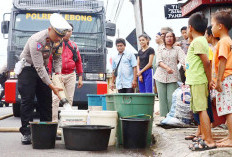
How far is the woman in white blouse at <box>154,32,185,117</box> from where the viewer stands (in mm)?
7758

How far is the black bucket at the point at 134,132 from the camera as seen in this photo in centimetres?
572

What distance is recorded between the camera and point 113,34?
437 inches

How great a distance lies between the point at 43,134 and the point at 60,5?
6053 millimetres

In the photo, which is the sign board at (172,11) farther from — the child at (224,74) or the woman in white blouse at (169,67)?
the child at (224,74)

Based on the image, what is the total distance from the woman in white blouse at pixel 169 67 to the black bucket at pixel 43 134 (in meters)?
2.79

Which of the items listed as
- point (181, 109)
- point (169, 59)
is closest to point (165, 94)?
point (169, 59)

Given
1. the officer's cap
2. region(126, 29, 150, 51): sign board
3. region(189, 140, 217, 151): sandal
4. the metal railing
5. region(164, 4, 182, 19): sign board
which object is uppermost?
the metal railing

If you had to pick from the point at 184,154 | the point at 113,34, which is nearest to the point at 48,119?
the point at 184,154

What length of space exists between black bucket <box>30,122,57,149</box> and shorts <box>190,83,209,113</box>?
6.47ft

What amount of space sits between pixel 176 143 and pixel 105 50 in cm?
574

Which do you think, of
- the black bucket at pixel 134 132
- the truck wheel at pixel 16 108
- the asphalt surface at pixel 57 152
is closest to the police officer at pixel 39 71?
the asphalt surface at pixel 57 152

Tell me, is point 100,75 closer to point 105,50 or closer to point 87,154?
point 105,50

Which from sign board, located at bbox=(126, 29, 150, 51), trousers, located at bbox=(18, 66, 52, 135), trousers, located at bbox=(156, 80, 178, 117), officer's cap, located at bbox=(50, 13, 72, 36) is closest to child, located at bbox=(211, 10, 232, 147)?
officer's cap, located at bbox=(50, 13, 72, 36)

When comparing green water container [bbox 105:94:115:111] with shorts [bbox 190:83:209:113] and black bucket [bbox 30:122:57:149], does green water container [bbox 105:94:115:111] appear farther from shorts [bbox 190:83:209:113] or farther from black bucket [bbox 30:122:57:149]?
shorts [bbox 190:83:209:113]
